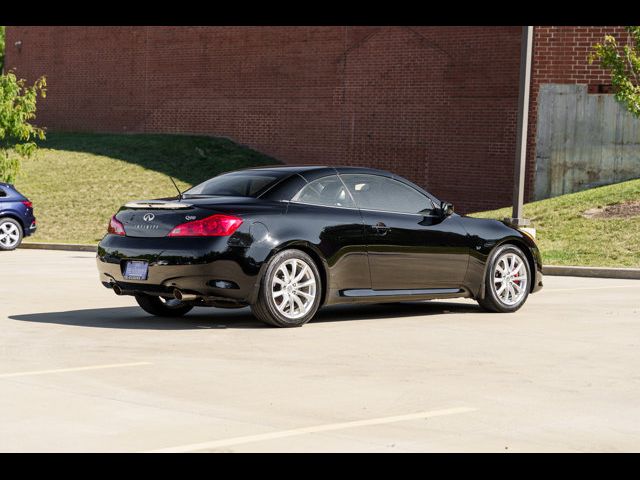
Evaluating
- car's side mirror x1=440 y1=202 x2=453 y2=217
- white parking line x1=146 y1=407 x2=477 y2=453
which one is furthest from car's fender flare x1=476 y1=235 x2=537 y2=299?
white parking line x1=146 y1=407 x2=477 y2=453

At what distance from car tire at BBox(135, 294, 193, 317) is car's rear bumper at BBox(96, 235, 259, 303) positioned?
113 centimetres

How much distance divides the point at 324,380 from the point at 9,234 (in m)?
19.0

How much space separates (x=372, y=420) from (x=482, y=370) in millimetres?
2239

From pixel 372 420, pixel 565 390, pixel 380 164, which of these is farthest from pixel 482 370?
pixel 380 164

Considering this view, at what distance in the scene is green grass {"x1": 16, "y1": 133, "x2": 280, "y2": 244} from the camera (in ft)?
104

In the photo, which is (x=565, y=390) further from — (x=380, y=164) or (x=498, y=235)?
(x=380, y=164)

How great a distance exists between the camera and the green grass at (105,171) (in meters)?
31.6

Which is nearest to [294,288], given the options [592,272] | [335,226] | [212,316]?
[335,226]

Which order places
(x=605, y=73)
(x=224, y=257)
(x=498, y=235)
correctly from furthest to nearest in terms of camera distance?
(x=605, y=73) → (x=498, y=235) → (x=224, y=257)

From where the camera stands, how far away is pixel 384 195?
1263 cm

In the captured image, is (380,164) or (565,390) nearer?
(565,390)

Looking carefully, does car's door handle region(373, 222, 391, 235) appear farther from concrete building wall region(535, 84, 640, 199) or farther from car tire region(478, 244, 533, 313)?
concrete building wall region(535, 84, 640, 199)

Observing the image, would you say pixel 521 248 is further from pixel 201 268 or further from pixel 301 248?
pixel 201 268
